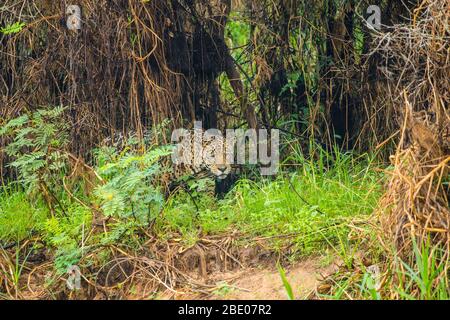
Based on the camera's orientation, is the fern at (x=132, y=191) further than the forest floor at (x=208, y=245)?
Yes

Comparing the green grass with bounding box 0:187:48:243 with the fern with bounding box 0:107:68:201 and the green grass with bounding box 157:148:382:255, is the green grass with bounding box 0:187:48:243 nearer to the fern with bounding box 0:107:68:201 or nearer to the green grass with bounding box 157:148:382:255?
the fern with bounding box 0:107:68:201

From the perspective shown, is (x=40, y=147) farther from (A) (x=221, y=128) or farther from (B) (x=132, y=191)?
(A) (x=221, y=128)

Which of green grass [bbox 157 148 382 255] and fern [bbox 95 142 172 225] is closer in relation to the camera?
green grass [bbox 157 148 382 255]

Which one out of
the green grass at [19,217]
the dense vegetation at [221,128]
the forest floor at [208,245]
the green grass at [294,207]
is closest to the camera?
the dense vegetation at [221,128]

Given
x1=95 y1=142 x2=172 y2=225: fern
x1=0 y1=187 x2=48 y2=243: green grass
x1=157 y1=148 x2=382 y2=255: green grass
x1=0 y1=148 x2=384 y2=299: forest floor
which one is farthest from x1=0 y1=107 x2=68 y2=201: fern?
x1=157 y1=148 x2=382 y2=255: green grass

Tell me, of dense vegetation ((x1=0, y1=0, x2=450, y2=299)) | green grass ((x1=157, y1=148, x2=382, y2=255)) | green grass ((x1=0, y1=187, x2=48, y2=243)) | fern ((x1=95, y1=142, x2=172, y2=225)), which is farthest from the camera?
green grass ((x1=0, y1=187, x2=48, y2=243))

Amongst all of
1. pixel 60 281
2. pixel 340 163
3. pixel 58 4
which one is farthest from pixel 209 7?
pixel 60 281

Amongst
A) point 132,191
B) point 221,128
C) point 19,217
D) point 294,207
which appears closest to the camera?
point 132,191

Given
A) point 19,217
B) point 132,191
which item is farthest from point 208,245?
point 19,217

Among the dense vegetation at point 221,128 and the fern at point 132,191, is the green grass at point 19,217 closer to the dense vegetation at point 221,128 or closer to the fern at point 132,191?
the dense vegetation at point 221,128

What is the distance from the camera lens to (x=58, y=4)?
22.4ft

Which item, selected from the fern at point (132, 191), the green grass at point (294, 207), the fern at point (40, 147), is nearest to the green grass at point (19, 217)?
the fern at point (40, 147)

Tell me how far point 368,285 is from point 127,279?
5.83 ft

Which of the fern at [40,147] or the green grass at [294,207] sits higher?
the fern at [40,147]
